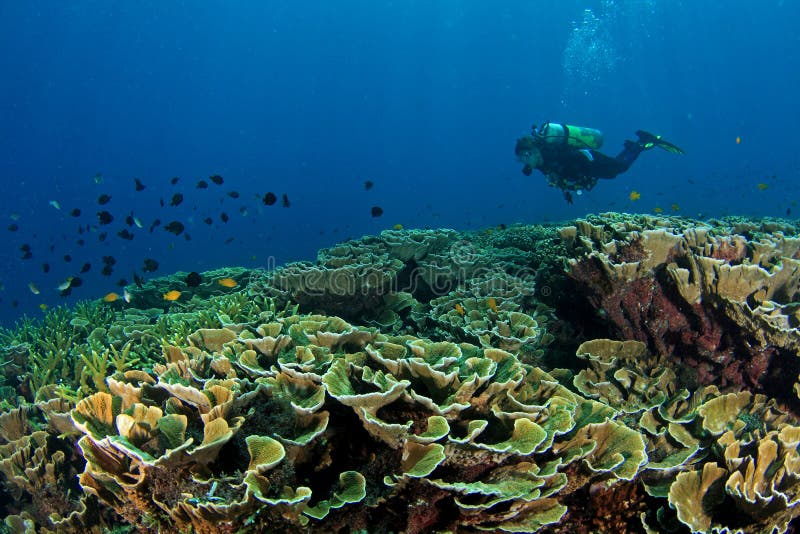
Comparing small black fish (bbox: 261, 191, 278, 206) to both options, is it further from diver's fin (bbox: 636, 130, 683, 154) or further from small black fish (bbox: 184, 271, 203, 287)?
diver's fin (bbox: 636, 130, 683, 154)

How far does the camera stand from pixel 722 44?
140m

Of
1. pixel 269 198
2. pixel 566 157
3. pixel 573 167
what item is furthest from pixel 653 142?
pixel 269 198

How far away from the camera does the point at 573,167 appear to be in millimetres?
11469

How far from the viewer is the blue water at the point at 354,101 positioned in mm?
112250

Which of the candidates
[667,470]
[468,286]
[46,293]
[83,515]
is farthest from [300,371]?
[46,293]

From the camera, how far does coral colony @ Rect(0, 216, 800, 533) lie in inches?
83.9

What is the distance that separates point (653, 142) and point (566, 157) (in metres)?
3.53

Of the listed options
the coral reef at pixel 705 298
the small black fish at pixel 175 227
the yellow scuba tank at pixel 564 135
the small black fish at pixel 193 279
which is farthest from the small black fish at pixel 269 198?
the coral reef at pixel 705 298

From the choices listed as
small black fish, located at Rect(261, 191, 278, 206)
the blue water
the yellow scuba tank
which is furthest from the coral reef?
the blue water

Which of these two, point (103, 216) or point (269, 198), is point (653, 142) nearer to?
point (269, 198)

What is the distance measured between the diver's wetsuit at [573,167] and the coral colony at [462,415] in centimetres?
658

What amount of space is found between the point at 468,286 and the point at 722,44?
19266cm

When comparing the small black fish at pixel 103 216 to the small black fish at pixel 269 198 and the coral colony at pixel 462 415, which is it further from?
the coral colony at pixel 462 415

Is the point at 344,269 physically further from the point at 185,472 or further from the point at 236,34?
the point at 236,34
